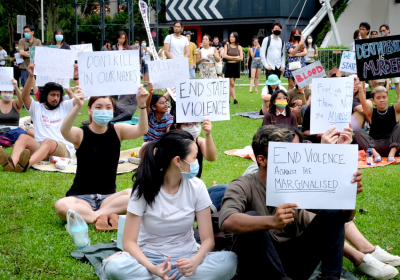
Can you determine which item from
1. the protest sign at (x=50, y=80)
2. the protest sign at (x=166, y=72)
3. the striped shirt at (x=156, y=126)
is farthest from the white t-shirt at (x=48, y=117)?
the protest sign at (x=166, y=72)

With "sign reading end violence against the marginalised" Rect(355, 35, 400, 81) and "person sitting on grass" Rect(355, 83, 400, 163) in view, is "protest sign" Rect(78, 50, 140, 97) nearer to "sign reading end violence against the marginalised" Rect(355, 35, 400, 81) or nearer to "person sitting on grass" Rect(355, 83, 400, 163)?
"sign reading end violence against the marginalised" Rect(355, 35, 400, 81)

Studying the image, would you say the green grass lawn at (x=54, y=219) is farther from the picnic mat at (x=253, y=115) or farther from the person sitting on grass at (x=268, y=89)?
the picnic mat at (x=253, y=115)

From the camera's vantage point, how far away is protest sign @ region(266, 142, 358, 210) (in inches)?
134

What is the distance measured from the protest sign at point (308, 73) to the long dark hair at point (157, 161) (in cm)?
582

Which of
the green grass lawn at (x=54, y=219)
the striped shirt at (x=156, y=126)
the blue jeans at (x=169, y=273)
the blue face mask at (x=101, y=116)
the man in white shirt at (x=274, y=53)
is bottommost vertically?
the green grass lawn at (x=54, y=219)

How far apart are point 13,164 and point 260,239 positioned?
5.34 m

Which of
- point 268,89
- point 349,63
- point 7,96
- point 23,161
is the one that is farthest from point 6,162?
point 349,63

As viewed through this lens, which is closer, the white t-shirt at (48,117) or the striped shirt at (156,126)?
the striped shirt at (156,126)

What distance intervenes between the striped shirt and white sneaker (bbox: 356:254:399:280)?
354cm

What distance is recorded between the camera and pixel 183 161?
3.71 metres

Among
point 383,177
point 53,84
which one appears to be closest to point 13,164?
point 53,84

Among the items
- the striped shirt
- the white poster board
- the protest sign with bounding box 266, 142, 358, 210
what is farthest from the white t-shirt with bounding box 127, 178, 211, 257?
the white poster board

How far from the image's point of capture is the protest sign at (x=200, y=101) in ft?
16.9

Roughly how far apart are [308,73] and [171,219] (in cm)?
612
